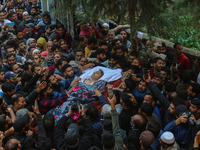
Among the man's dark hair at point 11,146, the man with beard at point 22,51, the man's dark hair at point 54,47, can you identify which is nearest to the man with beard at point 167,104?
the man's dark hair at point 11,146

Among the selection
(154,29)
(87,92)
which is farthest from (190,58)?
(87,92)

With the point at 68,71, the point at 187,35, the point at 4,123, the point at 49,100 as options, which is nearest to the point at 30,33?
the point at 68,71

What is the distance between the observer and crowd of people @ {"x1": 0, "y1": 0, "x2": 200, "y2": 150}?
11.8 feet

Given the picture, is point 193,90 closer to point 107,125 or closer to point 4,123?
point 107,125

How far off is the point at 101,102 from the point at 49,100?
1.03 metres

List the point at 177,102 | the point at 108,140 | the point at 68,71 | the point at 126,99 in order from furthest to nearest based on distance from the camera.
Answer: the point at 68,71 → the point at 126,99 → the point at 177,102 → the point at 108,140

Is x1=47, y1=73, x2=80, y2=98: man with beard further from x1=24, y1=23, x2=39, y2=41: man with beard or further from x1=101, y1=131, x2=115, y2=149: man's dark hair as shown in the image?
x1=24, y1=23, x2=39, y2=41: man with beard

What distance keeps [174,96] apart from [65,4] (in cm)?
249

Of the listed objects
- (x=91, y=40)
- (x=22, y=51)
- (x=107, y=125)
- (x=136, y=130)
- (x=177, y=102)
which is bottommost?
(x=22, y=51)

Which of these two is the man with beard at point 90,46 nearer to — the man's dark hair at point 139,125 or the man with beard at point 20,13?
the man's dark hair at point 139,125

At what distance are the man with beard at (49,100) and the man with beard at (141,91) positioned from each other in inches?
52.0

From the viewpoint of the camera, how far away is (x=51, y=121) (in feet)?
13.0

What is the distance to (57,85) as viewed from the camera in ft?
17.3

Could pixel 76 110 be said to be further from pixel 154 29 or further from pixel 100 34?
pixel 100 34
